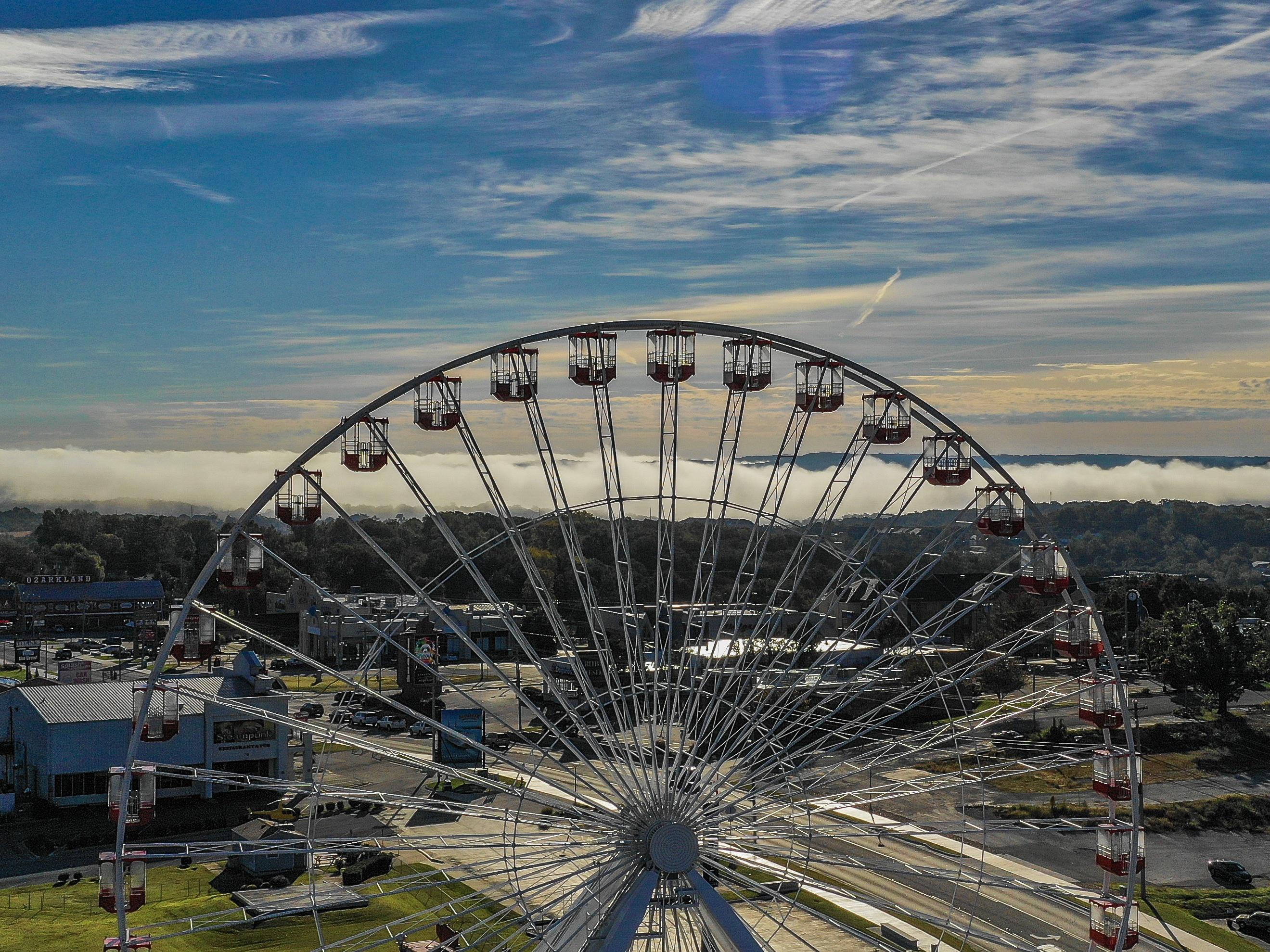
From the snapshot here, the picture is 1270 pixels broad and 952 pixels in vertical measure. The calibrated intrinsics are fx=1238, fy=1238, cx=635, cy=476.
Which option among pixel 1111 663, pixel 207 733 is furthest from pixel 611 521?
pixel 207 733

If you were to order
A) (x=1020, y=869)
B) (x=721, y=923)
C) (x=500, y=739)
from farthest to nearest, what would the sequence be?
(x=500, y=739) < (x=1020, y=869) < (x=721, y=923)

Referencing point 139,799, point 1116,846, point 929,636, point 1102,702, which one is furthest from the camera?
point 929,636

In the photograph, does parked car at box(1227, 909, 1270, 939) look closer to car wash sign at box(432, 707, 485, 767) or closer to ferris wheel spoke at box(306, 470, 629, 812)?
ferris wheel spoke at box(306, 470, 629, 812)

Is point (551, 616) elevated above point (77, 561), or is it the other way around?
point (77, 561)

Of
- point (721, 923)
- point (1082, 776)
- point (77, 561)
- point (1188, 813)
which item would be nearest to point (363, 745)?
point (721, 923)

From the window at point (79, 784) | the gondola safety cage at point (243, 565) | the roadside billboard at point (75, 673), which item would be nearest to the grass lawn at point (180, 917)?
the gondola safety cage at point (243, 565)

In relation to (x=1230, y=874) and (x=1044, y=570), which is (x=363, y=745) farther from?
(x=1230, y=874)

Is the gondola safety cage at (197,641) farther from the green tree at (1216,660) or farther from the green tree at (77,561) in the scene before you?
the green tree at (77,561)
